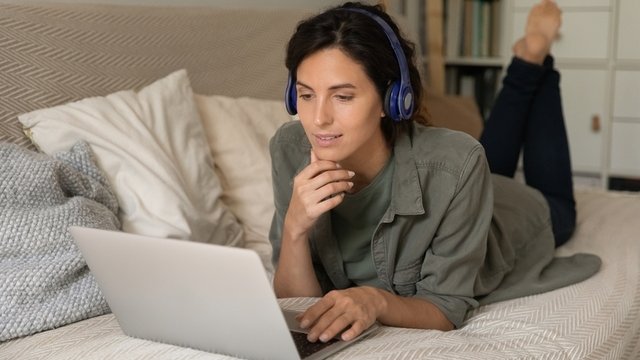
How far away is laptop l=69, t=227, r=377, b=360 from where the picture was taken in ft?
3.24

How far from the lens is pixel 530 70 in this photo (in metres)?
2.01

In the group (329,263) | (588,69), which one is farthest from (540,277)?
(588,69)

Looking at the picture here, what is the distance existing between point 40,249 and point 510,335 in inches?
28.1

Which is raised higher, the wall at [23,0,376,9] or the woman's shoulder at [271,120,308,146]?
the wall at [23,0,376,9]

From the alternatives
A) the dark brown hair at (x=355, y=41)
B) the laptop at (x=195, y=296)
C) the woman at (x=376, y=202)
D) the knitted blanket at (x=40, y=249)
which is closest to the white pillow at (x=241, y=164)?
the woman at (x=376, y=202)

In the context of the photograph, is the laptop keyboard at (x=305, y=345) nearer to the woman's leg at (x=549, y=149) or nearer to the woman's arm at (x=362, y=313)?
the woman's arm at (x=362, y=313)

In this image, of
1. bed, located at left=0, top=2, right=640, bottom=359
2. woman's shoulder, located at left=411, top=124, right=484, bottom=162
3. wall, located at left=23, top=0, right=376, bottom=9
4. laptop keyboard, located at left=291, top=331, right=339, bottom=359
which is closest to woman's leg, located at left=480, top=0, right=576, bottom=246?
bed, located at left=0, top=2, right=640, bottom=359

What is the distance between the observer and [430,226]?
1354mm

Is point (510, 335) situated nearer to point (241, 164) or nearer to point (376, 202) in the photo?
point (376, 202)

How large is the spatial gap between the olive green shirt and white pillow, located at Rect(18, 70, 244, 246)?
0.70 feet

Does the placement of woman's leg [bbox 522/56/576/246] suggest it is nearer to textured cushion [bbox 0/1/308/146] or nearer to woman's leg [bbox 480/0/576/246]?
woman's leg [bbox 480/0/576/246]

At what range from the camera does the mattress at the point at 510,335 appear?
1171 millimetres

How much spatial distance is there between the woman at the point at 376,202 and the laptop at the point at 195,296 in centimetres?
11

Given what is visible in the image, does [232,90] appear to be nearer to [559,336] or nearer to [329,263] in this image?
[329,263]
